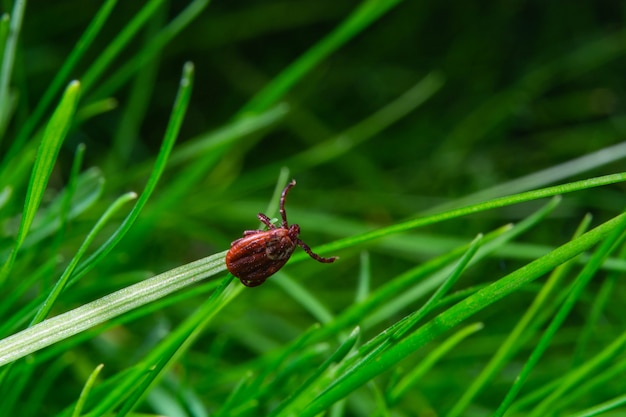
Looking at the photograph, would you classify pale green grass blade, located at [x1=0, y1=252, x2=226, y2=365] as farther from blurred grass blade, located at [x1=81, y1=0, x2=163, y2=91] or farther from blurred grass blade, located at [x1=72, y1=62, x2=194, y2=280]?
blurred grass blade, located at [x1=81, y1=0, x2=163, y2=91]

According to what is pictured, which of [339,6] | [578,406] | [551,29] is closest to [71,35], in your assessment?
[339,6]

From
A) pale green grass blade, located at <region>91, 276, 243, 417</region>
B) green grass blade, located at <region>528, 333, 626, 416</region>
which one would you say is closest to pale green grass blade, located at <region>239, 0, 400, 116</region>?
pale green grass blade, located at <region>91, 276, 243, 417</region>

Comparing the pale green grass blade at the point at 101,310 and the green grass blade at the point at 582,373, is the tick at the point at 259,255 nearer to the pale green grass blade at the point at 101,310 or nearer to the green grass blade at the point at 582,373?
the pale green grass blade at the point at 101,310

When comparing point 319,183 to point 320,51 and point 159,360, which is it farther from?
point 159,360

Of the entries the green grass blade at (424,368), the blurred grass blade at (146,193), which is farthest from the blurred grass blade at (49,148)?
the green grass blade at (424,368)

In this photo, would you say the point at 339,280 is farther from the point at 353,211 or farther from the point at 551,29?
the point at 551,29

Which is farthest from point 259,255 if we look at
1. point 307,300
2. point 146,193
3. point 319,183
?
point 319,183
